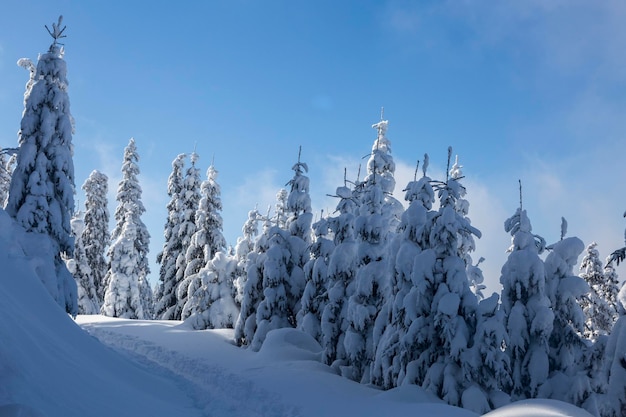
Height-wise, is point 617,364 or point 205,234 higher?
point 205,234

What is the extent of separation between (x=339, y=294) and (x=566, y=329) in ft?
27.0

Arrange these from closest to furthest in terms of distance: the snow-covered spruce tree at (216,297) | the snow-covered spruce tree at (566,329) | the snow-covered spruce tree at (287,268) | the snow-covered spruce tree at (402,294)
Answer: the snow-covered spruce tree at (402,294) → the snow-covered spruce tree at (566,329) → the snow-covered spruce tree at (287,268) → the snow-covered spruce tree at (216,297)

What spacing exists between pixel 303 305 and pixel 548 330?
1012 cm

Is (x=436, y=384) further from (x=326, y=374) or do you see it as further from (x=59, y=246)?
(x=59, y=246)

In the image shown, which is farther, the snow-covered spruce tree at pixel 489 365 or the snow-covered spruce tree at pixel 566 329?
the snow-covered spruce tree at pixel 566 329

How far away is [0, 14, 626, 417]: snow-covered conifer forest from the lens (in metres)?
9.85

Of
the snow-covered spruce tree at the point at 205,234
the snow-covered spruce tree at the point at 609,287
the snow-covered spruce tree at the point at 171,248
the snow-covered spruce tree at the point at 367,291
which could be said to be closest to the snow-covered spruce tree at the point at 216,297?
the snow-covered spruce tree at the point at 205,234

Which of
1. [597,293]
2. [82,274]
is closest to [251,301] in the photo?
[82,274]

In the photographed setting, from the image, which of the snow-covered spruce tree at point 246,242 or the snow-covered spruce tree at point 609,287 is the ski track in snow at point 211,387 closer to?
the snow-covered spruce tree at point 246,242

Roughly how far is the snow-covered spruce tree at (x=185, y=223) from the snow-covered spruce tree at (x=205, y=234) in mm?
421

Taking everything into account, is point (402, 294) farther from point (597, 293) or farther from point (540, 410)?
point (597, 293)

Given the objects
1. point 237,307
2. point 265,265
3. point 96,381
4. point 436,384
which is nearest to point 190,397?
point 96,381

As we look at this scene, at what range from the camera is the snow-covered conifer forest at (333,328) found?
32.3 ft

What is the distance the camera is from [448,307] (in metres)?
14.8
